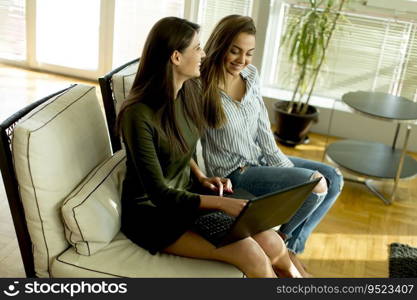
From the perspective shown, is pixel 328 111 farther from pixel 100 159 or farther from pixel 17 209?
pixel 17 209

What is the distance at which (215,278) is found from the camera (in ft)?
5.81

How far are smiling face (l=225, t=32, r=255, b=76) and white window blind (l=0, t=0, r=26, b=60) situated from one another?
10.1 ft

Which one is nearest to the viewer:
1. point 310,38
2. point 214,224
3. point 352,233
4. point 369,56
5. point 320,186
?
point 214,224

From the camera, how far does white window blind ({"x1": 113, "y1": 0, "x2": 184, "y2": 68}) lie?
441 centimetres

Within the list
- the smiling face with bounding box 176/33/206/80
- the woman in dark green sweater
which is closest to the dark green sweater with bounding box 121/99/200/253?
the woman in dark green sweater

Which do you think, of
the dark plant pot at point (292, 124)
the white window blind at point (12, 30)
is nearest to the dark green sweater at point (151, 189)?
the dark plant pot at point (292, 124)

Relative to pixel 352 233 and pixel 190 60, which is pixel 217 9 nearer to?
pixel 352 233

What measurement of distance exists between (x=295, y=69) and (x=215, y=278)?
2587 mm

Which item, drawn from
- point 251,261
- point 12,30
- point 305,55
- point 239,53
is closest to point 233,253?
point 251,261

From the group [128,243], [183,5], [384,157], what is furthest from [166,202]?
[183,5]

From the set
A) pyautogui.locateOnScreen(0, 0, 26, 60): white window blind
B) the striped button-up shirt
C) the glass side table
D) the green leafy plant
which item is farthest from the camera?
pyautogui.locateOnScreen(0, 0, 26, 60): white window blind

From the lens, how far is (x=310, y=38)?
12.3 ft

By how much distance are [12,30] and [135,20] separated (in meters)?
1.14

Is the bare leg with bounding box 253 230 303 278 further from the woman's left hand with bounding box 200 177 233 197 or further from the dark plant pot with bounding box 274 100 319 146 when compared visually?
the dark plant pot with bounding box 274 100 319 146
